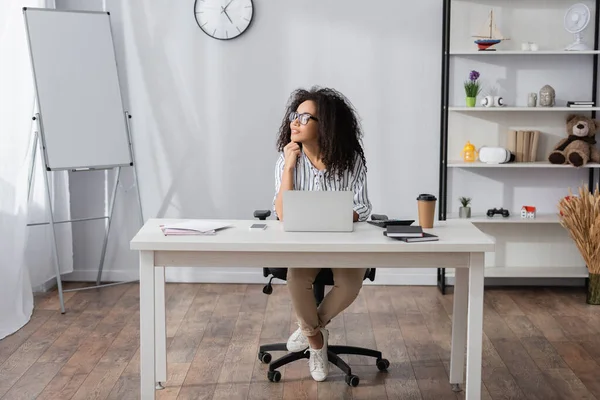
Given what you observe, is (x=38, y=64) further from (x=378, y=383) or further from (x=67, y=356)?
(x=378, y=383)

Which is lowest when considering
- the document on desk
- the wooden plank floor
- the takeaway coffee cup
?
the wooden plank floor

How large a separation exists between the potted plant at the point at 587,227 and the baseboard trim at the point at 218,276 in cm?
91

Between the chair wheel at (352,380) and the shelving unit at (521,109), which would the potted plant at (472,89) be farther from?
the chair wheel at (352,380)

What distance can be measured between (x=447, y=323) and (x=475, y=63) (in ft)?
5.45

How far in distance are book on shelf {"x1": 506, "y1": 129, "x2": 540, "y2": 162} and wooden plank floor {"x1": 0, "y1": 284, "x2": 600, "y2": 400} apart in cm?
82

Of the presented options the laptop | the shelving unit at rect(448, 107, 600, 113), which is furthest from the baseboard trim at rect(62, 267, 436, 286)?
the laptop

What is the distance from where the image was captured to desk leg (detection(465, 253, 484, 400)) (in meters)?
2.92

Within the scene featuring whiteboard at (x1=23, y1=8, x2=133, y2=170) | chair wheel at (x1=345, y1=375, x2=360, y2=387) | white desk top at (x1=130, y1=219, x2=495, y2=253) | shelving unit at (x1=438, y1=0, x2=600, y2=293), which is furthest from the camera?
shelving unit at (x1=438, y1=0, x2=600, y2=293)

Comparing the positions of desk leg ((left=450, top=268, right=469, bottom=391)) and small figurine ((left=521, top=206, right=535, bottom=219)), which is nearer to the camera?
desk leg ((left=450, top=268, right=469, bottom=391))

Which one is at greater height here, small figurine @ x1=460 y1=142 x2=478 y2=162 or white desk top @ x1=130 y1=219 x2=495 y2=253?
small figurine @ x1=460 y1=142 x2=478 y2=162

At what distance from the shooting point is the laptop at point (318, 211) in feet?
9.83

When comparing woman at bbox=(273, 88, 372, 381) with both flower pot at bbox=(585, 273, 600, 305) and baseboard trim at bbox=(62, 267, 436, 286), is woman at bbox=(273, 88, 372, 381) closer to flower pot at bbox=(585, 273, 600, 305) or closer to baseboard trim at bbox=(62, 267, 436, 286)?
baseboard trim at bbox=(62, 267, 436, 286)

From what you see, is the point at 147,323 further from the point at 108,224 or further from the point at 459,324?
the point at 108,224

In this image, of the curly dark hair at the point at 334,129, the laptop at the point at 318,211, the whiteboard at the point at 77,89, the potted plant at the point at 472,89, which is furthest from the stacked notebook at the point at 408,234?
the whiteboard at the point at 77,89
